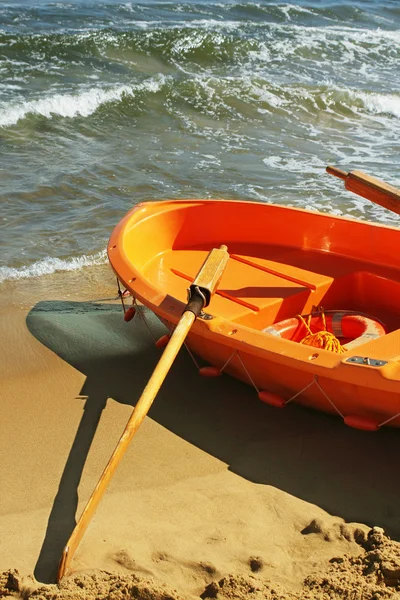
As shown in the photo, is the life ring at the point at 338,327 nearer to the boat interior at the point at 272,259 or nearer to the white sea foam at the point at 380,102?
the boat interior at the point at 272,259

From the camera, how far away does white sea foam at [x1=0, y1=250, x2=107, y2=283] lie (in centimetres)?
622

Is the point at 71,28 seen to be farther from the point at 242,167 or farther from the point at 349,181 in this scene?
the point at 349,181

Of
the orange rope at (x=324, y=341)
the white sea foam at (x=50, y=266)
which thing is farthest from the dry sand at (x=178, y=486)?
the white sea foam at (x=50, y=266)

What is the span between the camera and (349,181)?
5012 mm

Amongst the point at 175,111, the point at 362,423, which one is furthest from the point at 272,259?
the point at 175,111

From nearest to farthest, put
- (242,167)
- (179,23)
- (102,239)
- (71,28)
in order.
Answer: (102,239) → (242,167) → (71,28) → (179,23)

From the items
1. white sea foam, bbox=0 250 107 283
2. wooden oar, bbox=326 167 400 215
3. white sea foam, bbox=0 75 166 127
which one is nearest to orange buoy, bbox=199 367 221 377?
wooden oar, bbox=326 167 400 215

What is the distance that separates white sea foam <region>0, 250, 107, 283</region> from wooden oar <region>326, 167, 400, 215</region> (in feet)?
8.11

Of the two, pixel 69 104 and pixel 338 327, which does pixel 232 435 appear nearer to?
pixel 338 327

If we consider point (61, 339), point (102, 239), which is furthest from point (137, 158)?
point (61, 339)

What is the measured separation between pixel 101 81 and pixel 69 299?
6772 millimetres

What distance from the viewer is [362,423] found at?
13.1ft

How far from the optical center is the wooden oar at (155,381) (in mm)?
3180

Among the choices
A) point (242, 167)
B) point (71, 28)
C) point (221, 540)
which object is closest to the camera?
point (221, 540)
